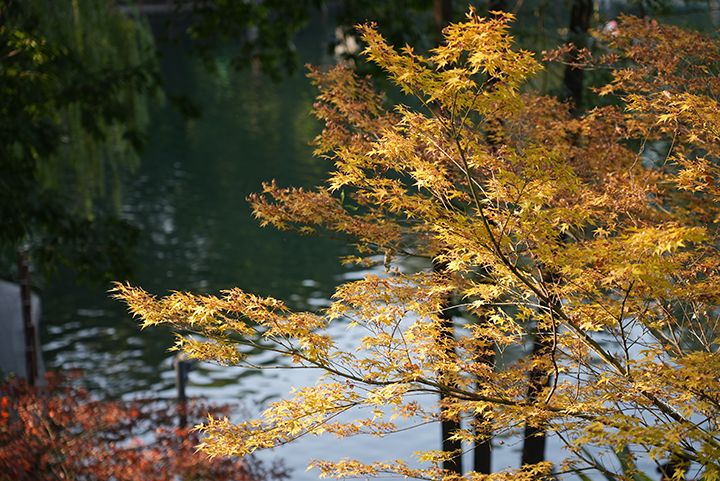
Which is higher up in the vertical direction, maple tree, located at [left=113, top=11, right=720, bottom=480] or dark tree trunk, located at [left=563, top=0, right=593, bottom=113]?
dark tree trunk, located at [left=563, top=0, right=593, bottom=113]

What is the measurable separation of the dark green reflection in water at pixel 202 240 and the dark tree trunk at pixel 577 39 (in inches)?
136

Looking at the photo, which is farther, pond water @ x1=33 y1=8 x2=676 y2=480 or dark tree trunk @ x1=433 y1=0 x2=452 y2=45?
pond water @ x1=33 y1=8 x2=676 y2=480

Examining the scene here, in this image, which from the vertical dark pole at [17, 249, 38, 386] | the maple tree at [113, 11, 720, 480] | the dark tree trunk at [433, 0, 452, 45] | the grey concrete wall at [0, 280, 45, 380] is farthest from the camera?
the grey concrete wall at [0, 280, 45, 380]

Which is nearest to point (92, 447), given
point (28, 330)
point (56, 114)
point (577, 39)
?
point (28, 330)

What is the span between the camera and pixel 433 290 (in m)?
3.69

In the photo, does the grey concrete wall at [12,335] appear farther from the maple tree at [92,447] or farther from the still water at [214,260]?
the maple tree at [92,447]

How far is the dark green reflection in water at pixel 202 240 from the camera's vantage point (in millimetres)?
11148

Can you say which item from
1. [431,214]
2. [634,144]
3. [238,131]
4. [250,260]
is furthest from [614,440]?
[238,131]

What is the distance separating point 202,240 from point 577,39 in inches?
448

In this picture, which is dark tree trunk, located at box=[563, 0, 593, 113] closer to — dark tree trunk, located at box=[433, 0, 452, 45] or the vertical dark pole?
dark tree trunk, located at box=[433, 0, 452, 45]

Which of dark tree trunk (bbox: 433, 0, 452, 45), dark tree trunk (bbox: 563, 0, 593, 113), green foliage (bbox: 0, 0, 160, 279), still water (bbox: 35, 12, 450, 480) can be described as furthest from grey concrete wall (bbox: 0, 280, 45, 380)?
dark tree trunk (bbox: 563, 0, 593, 113)

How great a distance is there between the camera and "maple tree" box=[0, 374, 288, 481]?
5.39 metres

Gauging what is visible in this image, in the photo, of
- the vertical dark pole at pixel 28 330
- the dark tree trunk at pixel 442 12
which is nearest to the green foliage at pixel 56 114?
the vertical dark pole at pixel 28 330

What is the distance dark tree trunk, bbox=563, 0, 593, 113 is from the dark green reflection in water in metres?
3.45
